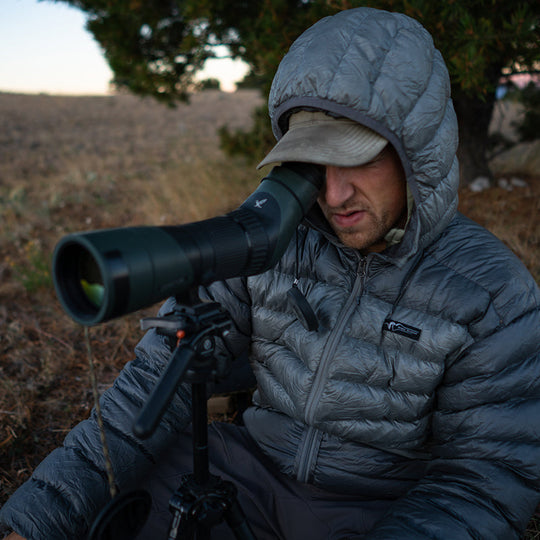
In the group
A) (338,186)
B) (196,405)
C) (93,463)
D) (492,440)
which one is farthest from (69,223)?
(492,440)

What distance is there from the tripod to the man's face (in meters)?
0.56

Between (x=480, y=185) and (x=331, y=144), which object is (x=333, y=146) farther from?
(x=480, y=185)

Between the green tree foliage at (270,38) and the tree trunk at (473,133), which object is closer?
the green tree foliage at (270,38)

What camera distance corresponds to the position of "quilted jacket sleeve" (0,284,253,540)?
1234 mm

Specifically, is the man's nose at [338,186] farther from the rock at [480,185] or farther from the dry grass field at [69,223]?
the rock at [480,185]

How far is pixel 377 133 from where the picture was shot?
123 centimetres

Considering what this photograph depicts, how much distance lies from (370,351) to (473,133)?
143 inches

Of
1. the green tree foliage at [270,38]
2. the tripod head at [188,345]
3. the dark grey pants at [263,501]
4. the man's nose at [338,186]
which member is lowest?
the dark grey pants at [263,501]

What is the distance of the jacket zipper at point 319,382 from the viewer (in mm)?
1361

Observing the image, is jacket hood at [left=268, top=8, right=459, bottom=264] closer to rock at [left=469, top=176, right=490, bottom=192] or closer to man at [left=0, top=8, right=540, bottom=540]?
man at [left=0, top=8, right=540, bottom=540]

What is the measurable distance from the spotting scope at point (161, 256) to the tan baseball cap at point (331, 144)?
0.48ft

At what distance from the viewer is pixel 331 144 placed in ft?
3.97

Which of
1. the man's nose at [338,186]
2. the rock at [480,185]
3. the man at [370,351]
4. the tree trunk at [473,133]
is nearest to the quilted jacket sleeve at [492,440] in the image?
the man at [370,351]

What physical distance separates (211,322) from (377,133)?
0.71 m
